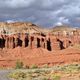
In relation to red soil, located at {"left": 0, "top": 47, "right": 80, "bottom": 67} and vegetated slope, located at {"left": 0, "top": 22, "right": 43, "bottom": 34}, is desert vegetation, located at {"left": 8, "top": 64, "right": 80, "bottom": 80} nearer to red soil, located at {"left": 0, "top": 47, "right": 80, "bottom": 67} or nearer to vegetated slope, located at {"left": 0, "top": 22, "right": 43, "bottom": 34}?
red soil, located at {"left": 0, "top": 47, "right": 80, "bottom": 67}

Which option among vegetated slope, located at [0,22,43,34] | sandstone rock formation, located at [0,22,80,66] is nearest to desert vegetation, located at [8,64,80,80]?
sandstone rock formation, located at [0,22,80,66]

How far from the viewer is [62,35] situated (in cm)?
13200

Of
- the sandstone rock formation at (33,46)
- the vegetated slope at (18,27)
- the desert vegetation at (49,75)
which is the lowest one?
the desert vegetation at (49,75)

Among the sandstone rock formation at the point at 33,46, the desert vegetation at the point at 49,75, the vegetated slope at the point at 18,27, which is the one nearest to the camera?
the desert vegetation at the point at 49,75

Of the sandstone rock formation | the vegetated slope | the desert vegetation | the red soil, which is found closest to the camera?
the desert vegetation

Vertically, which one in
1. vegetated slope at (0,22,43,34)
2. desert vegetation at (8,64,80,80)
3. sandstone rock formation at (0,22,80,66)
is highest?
vegetated slope at (0,22,43,34)

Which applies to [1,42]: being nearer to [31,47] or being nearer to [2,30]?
[31,47]

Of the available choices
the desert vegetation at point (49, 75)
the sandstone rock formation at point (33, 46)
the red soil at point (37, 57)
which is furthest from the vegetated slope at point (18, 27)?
the desert vegetation at point (49, 75)

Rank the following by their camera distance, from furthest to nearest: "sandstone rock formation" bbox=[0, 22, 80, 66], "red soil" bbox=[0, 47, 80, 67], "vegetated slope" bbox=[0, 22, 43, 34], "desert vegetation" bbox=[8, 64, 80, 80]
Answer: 1. "vegetated slope" bbox=[0, 22, 43, 34]
2. "sandstone rock formation" bbox=[0, 22, 80, 66]
3. "red soil" bbox=[0, 47, 80, 67]
4. "desert vegetation" bbox=[8, 64, 80, 80]

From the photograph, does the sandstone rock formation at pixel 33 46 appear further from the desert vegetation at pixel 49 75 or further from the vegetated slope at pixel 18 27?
the desert vegetation at pixel 49 75

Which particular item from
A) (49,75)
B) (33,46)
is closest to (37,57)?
(33,46)

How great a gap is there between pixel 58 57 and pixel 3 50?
2205 cm

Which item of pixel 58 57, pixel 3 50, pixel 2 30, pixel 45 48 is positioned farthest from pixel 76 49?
pixel 2 30

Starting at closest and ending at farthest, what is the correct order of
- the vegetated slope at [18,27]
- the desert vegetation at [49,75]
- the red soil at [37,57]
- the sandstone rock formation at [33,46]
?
1. the desert vegetation at [49,75]
2. the red soil at [37,57]
3. the sandstone rock formation at [33,46]
4. the vegetated slope at [18,27]
